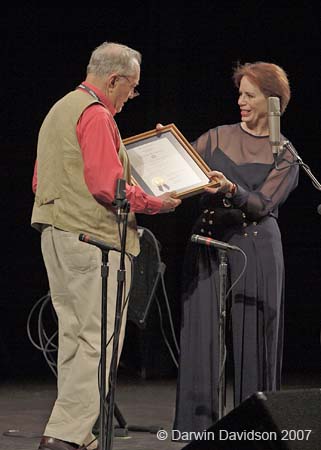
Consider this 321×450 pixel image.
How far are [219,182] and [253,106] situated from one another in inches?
21.8

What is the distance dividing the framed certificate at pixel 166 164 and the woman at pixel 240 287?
245mm

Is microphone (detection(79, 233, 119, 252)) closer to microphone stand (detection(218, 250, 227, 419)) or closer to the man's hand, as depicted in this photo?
the man's hand

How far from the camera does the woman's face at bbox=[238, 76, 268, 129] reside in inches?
188

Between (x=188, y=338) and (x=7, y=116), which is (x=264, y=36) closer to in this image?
(x=7, y=116)

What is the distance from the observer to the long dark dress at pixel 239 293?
466 centimetres

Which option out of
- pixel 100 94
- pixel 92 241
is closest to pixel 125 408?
pixel 100 94

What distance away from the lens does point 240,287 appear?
15.3 feet

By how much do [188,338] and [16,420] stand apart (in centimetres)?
118

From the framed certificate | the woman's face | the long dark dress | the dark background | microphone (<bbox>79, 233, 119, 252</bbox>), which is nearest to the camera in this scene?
microphone (<bbox>79, 233, 119, 252</bbox>)

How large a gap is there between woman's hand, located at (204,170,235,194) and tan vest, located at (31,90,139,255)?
42cm

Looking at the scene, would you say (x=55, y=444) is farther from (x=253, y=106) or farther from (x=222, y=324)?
(x=253, y=106)

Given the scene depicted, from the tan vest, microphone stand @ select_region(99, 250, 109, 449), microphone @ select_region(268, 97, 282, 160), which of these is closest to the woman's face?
microphone @ select_region(268, 97, 282, 160)

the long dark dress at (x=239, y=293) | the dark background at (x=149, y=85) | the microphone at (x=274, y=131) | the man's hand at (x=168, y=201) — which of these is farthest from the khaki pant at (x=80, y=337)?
the dark background at (x=149, y=85)

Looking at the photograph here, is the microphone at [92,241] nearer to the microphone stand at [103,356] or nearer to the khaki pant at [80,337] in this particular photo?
the microphone stand at [103,356]
